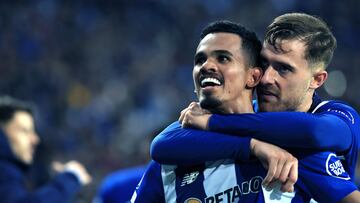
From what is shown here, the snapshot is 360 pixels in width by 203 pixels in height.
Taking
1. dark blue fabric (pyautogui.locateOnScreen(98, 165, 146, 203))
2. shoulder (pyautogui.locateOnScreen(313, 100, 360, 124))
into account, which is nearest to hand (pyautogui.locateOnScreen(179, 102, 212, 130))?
shoulder (pyautogui.locateOnScreen(313, 100, 360, 124))

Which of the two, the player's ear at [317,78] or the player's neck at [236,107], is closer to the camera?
the player's neck at [236,107]

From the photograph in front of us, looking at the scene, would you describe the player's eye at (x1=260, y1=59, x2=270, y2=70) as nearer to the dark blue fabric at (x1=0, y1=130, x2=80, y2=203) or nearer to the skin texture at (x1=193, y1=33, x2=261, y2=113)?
the skin texture at (x1=193, y1=33, x2=261, y2=113)

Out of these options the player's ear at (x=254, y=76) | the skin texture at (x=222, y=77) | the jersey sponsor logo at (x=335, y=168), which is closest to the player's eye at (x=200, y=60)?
the skin texture at (x=222, y=77)

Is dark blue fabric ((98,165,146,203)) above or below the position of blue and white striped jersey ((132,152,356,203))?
above

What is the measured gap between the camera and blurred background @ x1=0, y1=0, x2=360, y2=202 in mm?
11953

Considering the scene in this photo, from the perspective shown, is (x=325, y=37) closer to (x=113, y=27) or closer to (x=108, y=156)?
(x=108, y=156)

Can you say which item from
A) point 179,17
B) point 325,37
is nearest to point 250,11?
point 179,17

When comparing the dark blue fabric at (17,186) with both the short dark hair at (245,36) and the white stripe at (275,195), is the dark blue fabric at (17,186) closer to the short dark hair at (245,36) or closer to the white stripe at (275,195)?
the short dark hair at (245,36)

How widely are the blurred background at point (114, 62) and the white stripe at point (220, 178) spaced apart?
832 centimetres

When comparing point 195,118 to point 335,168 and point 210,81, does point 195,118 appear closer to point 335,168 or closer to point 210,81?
point 210,81

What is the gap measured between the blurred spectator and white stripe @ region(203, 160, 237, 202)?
84.8 inches

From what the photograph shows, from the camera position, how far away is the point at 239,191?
286 cm

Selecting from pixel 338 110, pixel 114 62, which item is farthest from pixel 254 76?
pixel 114 62

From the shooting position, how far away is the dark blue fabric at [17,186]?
15.4 ft
